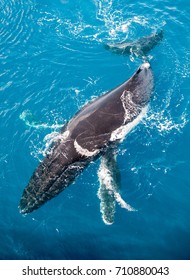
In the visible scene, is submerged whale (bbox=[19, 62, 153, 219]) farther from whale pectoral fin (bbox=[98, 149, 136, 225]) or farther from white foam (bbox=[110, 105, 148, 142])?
whale pectoral fin (bbox=[98, 149, 136, 225])

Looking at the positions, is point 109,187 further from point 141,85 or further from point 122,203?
point 141,85

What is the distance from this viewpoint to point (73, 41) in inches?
1234

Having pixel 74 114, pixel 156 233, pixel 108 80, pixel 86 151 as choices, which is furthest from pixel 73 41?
pixel 156 233

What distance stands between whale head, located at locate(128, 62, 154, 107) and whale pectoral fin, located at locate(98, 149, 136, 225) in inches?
148

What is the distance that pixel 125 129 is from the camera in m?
24.4

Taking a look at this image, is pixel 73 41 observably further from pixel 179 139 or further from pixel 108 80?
pixel 179 139

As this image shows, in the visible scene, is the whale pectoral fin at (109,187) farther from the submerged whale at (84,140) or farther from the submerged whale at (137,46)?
the submerged whale at (137,46)

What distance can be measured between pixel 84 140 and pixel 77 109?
4.32 metres

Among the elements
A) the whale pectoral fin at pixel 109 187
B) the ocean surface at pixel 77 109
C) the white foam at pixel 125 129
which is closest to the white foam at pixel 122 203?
the whale pectoral fin at pixel 109 187

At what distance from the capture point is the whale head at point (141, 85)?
24.8 m

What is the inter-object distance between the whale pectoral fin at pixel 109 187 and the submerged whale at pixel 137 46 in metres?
9.17

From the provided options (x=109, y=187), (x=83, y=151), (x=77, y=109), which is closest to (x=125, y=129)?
(x=83, y=151)

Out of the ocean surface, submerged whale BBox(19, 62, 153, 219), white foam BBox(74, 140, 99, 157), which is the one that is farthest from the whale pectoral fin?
white foam BBox(74, 140, 99, 157)

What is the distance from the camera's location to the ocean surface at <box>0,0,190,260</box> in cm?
2205
